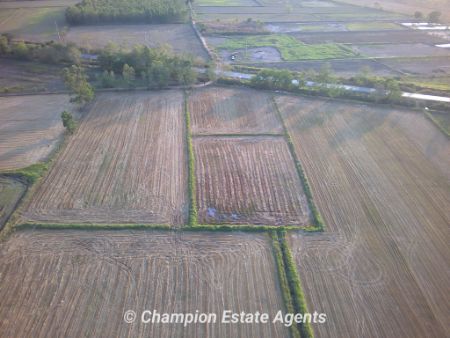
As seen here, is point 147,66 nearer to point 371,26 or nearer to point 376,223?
point 376,223

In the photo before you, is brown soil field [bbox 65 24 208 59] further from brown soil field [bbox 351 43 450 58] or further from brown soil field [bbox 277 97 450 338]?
brown soil field [bbox 351 43 450 58]

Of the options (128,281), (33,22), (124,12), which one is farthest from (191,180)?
(33,22)

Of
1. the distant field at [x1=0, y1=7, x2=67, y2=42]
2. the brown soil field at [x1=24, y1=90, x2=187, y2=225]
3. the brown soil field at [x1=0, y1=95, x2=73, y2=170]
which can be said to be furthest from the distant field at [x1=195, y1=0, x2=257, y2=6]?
the brown soil field at [x1=0, y1=95, x2=73, y2=170]

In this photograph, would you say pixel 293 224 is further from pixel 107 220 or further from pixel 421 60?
pixel 421 60

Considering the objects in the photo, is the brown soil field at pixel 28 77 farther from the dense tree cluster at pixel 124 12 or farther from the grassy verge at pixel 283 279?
the grassy verge at pixel 283 279

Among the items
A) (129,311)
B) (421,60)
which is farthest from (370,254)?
(421,60)

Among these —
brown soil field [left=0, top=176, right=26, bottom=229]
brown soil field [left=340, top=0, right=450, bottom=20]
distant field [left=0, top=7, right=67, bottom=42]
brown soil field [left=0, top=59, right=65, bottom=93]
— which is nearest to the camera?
brown soil field [left=0, top=176, right=26, bottom=229]

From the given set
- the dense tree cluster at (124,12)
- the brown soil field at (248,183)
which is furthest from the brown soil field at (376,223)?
the dense tree cluster at (124,12)
